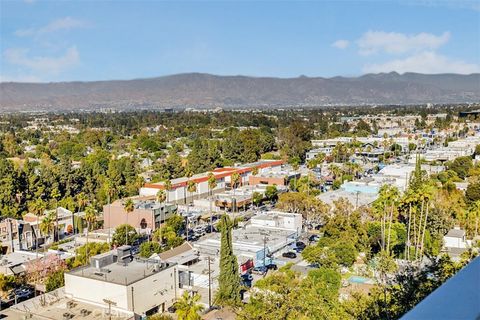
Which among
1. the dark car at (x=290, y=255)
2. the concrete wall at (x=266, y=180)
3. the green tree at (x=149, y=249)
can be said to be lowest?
the dark car at (x=290, y=255)

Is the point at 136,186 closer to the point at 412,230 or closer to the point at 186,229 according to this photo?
the point at 186,229

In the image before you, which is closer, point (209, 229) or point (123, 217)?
point (123, 217)

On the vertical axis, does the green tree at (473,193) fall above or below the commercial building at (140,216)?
above

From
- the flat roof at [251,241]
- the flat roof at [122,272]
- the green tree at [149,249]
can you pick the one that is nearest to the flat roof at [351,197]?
the flat roof at [251,241]

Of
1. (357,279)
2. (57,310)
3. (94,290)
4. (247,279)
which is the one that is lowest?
(247,279)

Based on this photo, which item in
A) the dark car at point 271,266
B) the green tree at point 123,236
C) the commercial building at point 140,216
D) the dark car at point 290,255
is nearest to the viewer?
the dark car at point 271,266

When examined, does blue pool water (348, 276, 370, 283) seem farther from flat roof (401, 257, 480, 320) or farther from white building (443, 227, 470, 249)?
flat roof (401, 257, 480, 320)

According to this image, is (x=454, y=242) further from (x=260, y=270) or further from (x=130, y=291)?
(x=130, y=291)

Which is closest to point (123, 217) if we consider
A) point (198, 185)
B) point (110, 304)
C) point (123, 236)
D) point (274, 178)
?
point (123, 236)

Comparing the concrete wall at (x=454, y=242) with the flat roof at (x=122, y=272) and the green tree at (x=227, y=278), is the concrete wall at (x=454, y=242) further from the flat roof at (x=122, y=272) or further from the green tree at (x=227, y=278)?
the flat roof at (x=122, y=272)
